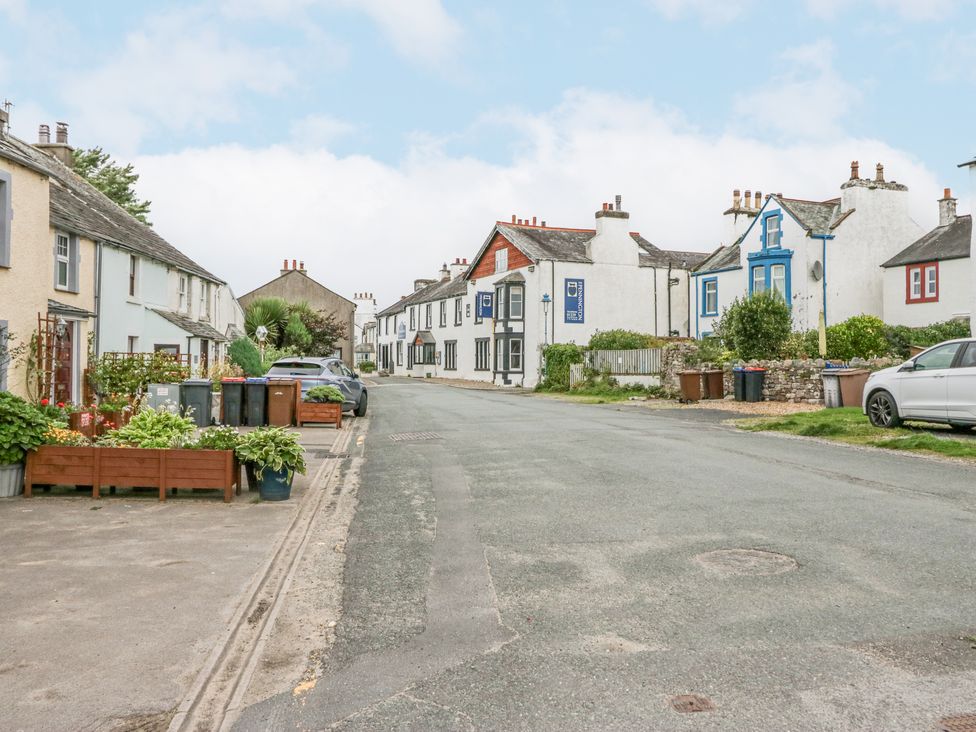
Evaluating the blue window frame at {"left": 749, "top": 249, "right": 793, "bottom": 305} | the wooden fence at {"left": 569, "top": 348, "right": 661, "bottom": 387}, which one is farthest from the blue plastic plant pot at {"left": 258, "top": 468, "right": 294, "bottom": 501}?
the blue window frame at {"left": 749, "top": 249, "right": 793, "bottom": 305}

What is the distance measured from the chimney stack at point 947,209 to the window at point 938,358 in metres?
25.2

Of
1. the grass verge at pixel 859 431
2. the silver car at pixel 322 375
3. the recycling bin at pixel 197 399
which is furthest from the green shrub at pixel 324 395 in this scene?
the grass verge at pixel 859 431

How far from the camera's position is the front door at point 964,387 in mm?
14234

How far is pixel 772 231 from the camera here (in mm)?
38062

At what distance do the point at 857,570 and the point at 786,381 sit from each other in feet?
65.9

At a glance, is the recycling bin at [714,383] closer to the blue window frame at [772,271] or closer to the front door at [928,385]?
the blue window frame at [772,271]

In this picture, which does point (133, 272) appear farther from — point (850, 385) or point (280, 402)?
point (850, 385)

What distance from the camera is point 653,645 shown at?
462cm

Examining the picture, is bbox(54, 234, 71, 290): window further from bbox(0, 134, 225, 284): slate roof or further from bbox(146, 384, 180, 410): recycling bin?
bbox(146, 384, 180, 410): recycling bin

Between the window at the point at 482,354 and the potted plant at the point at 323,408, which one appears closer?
the potted plant at the point at 323,408

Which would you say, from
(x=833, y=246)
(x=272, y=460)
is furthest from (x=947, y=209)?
(x=272, y=460)

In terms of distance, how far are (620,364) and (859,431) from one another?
832 inches

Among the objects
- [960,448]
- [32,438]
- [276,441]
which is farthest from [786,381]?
[32,438]

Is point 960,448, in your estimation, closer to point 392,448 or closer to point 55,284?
point 392,448
